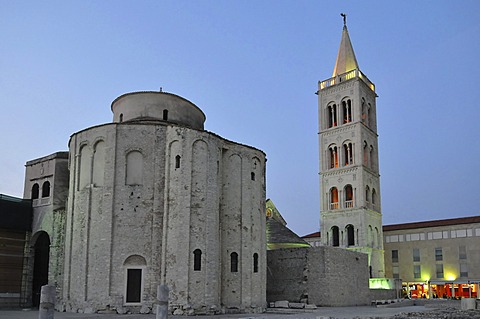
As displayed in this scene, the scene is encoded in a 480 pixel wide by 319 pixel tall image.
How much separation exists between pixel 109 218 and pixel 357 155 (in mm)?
34989

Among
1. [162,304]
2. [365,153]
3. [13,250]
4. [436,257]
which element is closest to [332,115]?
[365,153]

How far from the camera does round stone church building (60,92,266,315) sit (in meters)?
28.4

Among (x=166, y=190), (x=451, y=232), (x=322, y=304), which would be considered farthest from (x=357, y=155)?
(x=166, y=190)

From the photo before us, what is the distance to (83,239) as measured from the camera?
29.4 metres

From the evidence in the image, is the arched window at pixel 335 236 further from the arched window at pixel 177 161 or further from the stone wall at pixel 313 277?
the arched window at pixel 177 161

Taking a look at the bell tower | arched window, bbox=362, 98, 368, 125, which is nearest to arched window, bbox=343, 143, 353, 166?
the bell tower

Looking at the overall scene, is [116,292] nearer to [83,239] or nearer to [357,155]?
[83,239]

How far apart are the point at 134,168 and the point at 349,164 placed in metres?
33.8

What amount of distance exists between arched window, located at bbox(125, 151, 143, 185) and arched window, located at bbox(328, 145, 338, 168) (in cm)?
3400

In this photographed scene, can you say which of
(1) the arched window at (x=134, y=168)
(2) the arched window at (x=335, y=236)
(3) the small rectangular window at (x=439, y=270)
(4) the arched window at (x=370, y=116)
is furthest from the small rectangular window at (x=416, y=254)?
(1) the arched window at (x=134, y=168)

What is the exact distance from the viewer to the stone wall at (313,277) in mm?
37188

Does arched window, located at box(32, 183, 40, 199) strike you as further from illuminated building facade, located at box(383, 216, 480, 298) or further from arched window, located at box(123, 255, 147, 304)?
illuminated building facade, located at box(383, 216, 480, 298)

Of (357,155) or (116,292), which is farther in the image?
(357,155)

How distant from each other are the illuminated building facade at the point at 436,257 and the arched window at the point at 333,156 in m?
14.3
